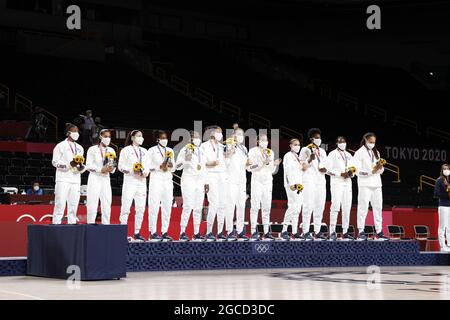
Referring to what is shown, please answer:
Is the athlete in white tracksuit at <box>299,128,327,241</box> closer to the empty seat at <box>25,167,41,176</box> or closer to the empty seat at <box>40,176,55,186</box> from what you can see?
the empty seat at <box>40,176,55,186</box>

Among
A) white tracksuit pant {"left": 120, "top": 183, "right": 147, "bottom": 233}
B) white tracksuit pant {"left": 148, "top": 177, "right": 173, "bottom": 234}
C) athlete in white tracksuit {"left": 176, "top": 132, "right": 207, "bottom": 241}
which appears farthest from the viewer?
athlete in white tracksuit {"left": 176, "top": 132, "right": 207, "bottom": 241}

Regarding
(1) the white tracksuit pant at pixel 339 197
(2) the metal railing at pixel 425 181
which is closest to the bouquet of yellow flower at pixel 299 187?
(1) the white tracksuit pant at pixel 339 197

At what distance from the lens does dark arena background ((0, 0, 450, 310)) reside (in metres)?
12.9

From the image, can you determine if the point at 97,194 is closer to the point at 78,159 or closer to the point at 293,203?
the point at 78,159

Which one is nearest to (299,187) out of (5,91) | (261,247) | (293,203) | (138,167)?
(293,203)

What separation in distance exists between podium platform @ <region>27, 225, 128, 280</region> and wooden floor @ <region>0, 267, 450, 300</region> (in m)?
0.25

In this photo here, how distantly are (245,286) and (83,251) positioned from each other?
271 cm

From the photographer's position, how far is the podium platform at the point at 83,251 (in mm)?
12625

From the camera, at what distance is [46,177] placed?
22.6 m

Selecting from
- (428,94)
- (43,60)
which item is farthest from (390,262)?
(428,94)

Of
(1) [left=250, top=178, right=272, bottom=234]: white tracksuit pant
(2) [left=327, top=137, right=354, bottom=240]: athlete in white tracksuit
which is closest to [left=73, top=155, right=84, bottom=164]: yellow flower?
(1) [left=250, top=178, right=272, bottom=234]: white tracksuit pant

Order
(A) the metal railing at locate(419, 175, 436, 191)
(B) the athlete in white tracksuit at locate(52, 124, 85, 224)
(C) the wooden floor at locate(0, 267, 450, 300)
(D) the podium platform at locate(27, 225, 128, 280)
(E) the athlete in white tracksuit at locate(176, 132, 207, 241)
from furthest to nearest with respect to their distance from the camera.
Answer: (A) the metal railing at locate(419, 175, 436, 191) → (E) the athlete in white tracksuit at locate(176, 132, 207, 241) → (B) the athlete in white tracksuit at locate(52, 124, 85, 224) → (D) the podium platform at locate(27, 225, 128, 280) → (C) the wooden floor at locate(0, 267, 450, 300)

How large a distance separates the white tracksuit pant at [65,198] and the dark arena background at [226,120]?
2.99 feet

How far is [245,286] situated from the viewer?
39.0 ft
